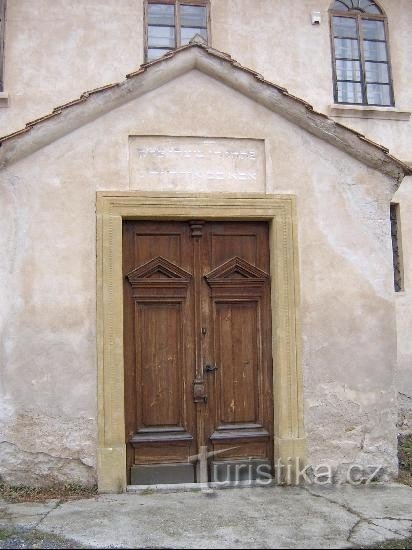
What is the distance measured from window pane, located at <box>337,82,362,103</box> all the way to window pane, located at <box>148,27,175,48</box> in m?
2.68

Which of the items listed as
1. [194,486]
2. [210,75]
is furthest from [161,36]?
[194,486]

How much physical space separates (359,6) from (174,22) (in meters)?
3.06

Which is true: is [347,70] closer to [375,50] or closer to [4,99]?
[375,50]

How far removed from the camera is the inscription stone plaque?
6469mm

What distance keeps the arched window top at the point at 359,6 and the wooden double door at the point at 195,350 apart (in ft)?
17.2

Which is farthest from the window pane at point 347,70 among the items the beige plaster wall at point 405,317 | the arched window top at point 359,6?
the beige plaster wall at point 405,317

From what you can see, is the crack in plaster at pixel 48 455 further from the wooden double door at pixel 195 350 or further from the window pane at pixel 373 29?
the window pane at pixel 373 29

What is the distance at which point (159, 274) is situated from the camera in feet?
21.5

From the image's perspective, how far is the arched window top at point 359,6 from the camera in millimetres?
10023

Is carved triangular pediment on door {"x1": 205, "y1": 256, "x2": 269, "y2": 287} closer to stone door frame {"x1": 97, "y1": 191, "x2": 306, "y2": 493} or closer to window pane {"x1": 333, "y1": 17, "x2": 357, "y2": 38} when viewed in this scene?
stone door frame {"x1": 97, "y1": 191, "x2": 306, "y2": 493}

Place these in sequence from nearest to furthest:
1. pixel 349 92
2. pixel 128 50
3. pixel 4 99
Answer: pixel 4 99 → pixel 128 50 → pixel 349 92

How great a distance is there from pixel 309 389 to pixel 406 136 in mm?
5113

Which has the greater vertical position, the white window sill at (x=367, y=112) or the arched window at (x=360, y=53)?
the arched window at (x=360, y=53)

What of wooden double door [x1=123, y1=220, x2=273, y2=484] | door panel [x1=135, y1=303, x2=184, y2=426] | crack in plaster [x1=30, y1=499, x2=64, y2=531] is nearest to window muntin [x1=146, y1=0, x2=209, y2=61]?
wooden double door [x1=123, y1=220, x2=273, y2=484]
